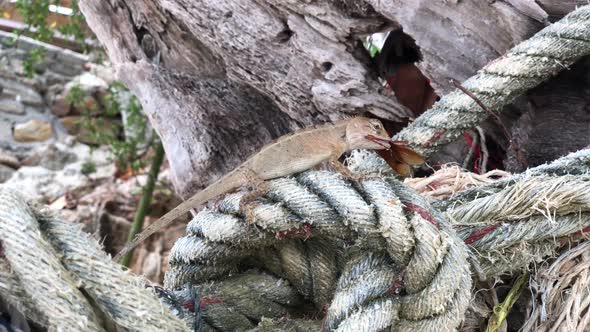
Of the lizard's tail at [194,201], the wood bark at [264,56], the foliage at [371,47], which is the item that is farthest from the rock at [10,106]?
the lizard's tail at [194,201]

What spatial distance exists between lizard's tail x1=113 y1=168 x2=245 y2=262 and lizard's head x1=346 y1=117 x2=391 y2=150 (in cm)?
17

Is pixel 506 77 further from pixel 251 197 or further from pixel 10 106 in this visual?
pixel 10 106

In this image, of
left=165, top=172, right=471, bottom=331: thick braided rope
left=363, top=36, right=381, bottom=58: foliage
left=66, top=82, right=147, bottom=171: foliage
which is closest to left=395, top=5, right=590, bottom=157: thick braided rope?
left=165, top=172, right=471, bottom=331: thick braided rope

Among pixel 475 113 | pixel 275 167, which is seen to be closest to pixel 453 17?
pixel 475 113

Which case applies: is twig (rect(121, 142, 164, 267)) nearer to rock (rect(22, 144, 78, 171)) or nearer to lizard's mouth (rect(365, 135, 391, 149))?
rock (rect(22, 144, 78, 171))

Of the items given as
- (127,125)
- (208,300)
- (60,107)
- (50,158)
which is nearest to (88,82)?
(60,107)

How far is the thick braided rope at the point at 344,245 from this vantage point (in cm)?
69

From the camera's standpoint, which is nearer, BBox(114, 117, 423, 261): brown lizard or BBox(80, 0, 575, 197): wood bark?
BBox(114, 117, 423, 261): brown lizard

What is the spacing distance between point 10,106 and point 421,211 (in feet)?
12.2

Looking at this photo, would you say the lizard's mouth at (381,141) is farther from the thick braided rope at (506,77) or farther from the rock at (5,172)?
the rock at (5,172)

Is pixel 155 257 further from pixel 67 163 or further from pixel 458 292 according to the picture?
pixel 458 292

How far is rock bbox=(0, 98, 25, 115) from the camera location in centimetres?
389

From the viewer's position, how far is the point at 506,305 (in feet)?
2.59

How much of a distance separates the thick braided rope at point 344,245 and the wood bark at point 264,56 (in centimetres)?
46
